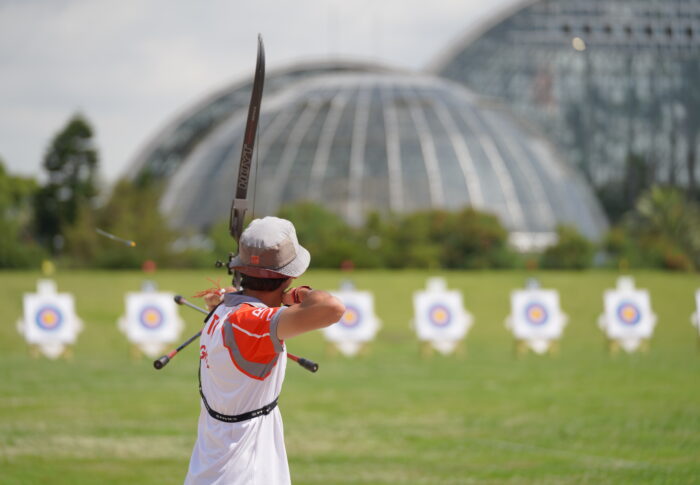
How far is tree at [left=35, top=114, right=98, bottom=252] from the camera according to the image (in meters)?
44.3

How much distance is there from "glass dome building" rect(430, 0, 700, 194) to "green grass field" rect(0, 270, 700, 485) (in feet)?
183

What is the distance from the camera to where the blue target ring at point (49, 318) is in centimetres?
1988

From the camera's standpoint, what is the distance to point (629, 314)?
71.5 ft

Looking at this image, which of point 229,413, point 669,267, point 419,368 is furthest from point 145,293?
point 669,267

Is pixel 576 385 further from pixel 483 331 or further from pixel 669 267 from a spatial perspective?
pixel 669 267

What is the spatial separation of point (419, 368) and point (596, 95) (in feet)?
219

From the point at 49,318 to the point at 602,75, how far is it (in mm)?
66374

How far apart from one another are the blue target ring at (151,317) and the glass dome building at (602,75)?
58.3 m

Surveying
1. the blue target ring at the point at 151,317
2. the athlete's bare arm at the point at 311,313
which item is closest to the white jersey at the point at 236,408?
the athlete's bare arm at the point at 311,313

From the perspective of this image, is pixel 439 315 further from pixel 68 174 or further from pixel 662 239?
pixel 68 174

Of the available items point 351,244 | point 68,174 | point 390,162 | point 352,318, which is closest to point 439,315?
point 352,318

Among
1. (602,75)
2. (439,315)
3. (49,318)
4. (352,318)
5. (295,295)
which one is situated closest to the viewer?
(295,295)

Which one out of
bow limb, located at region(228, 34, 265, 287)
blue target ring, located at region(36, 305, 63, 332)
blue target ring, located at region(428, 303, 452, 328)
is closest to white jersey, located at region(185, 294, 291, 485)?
bow limb, located at region(228, 34, 265, 287)

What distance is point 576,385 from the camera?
1495 centimetres
